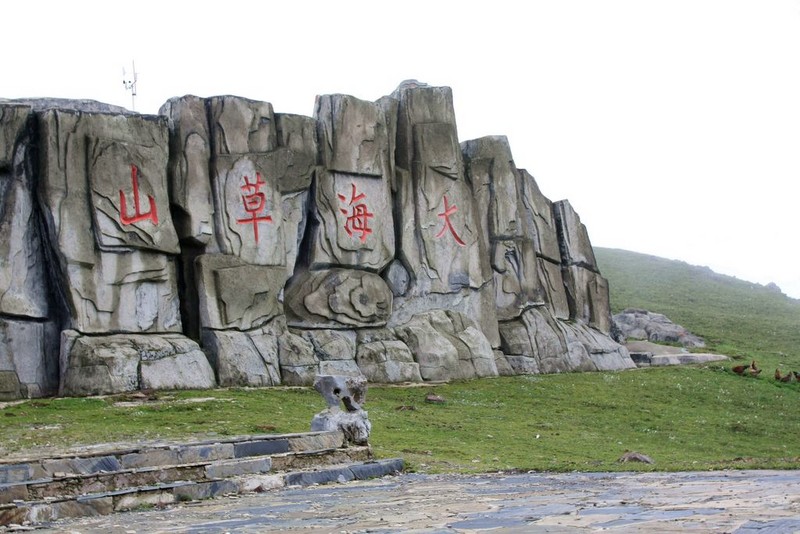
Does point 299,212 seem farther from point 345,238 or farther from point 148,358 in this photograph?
point 148,358

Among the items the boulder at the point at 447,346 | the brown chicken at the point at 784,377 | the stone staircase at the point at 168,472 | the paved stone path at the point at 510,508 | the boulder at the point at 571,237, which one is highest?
the boulder at the point at 571,237

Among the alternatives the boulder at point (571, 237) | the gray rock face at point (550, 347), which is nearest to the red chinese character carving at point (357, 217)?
the gray rock face at point (550, 347)

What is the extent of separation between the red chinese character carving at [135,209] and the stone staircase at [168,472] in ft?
49.3

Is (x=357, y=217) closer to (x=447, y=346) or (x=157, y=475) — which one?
(x=447, y=346)

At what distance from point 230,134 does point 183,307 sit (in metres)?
5.56

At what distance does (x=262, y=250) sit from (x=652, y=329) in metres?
30.6

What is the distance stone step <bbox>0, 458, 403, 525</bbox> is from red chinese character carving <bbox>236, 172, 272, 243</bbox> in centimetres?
1770

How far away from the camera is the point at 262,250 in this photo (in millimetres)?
36094

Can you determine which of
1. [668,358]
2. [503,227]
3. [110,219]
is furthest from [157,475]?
[668,358]

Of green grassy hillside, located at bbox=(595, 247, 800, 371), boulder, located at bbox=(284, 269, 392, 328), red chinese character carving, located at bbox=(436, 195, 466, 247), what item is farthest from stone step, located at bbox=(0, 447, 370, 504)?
green grassy hillside, located at bbox=(595, 247, 800, 371)

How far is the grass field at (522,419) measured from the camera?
949 inches

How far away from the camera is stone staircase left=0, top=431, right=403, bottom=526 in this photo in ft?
47.4

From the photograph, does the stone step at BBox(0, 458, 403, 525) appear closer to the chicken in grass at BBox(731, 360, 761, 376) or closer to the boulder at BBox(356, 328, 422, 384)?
the boulder at BBox(356, 328, 422, 384)

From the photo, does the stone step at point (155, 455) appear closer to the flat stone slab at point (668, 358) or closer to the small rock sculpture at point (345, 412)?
the small rock sculpture at point (345, 412)
